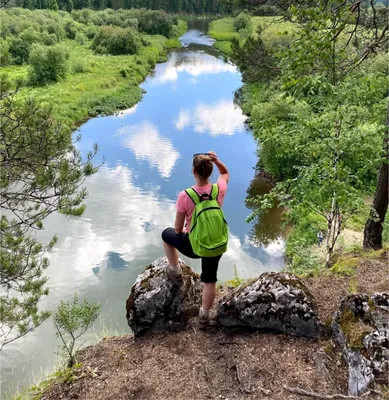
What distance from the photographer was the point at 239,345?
4543 millimetres

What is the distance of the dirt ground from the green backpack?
1.19 m

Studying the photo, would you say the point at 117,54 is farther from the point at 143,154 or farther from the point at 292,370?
the point at 292,370

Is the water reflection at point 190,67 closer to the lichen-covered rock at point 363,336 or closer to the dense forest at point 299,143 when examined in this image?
the dense forest at point 299,143

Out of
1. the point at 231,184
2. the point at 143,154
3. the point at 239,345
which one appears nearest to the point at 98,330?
the point at 239,345

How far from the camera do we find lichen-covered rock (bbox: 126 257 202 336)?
203 inches

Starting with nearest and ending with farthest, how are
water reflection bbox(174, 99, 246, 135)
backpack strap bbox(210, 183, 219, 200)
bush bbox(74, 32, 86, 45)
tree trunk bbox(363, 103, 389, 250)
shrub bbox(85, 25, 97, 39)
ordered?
backpack strap bbox(210, 183, 219, 200)
tree trunk bbox(363, 103, 389, 250)
water reflection bbox(174, 99, 246, 135)
bush bbox(74, 32, 86, 45)
shrub bbox(85, 25, 97, 39)

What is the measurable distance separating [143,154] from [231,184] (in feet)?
19.0

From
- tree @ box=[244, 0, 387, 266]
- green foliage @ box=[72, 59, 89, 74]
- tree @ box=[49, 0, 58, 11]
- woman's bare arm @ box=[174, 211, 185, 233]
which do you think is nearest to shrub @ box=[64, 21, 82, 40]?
tree @ box=[49, 0, 58, 11]

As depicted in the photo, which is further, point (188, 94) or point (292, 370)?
point (188, 94)

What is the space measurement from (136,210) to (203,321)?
39.9 feet

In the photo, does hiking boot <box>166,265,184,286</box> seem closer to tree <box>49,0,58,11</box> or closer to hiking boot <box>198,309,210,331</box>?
hiking boot <box>198,309,210,331</box>

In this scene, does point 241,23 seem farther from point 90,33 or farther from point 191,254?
point 191,254

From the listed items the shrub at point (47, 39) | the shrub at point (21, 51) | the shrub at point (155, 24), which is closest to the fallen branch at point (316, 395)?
the shrub at point (21, 51)

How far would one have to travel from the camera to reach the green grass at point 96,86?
2794 centimetres
